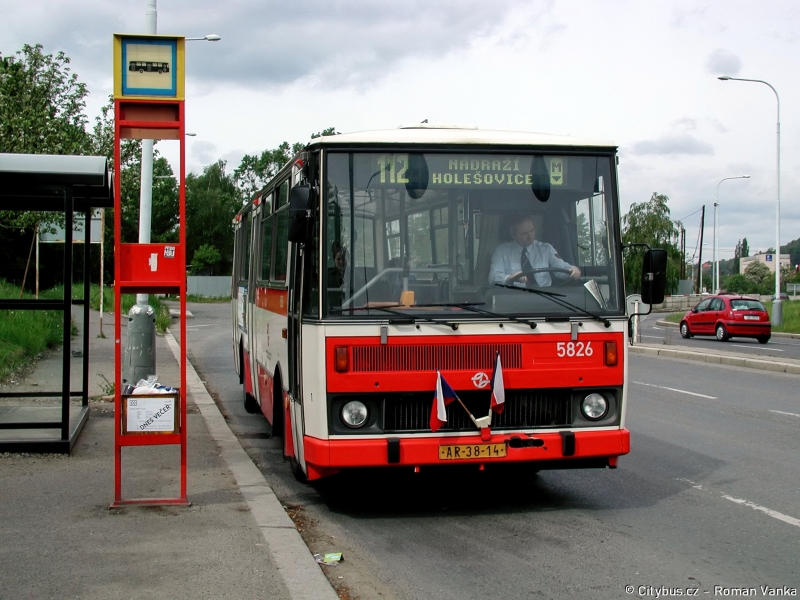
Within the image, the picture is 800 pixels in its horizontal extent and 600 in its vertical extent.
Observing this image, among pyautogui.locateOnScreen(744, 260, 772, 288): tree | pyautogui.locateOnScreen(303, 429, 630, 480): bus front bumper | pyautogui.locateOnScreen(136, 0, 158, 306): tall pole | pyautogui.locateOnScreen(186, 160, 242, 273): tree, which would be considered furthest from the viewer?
pyautogui.locateOnScreen(744, 260, 772, 288): tree

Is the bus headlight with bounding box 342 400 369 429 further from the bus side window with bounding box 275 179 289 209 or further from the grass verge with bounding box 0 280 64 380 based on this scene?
the grass verge with bounding box 0 280 64 380

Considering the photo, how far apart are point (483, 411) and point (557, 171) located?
6.25 feet

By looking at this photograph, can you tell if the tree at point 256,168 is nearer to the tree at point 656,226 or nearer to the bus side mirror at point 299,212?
the tree at point 656,226

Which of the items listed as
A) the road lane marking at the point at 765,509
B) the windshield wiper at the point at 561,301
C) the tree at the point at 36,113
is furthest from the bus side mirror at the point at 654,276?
the tree at the point at 36,113

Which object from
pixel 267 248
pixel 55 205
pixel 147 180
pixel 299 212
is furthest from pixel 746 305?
pixel 299 212

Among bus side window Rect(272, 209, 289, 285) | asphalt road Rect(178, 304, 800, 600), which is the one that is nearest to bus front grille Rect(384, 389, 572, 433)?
asphalt road Rect(178, 304, 800, 600)

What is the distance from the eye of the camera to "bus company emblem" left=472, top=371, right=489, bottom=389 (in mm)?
6484

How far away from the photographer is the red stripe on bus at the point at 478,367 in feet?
20.9

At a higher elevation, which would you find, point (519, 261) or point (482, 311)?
point (519, 261)

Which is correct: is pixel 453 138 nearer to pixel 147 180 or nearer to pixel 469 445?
pixel 469 445

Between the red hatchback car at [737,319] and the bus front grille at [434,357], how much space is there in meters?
26.4

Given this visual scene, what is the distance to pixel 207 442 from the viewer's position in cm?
959

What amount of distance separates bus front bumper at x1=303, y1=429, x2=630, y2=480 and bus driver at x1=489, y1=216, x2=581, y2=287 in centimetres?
113

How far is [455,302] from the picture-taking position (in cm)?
661
